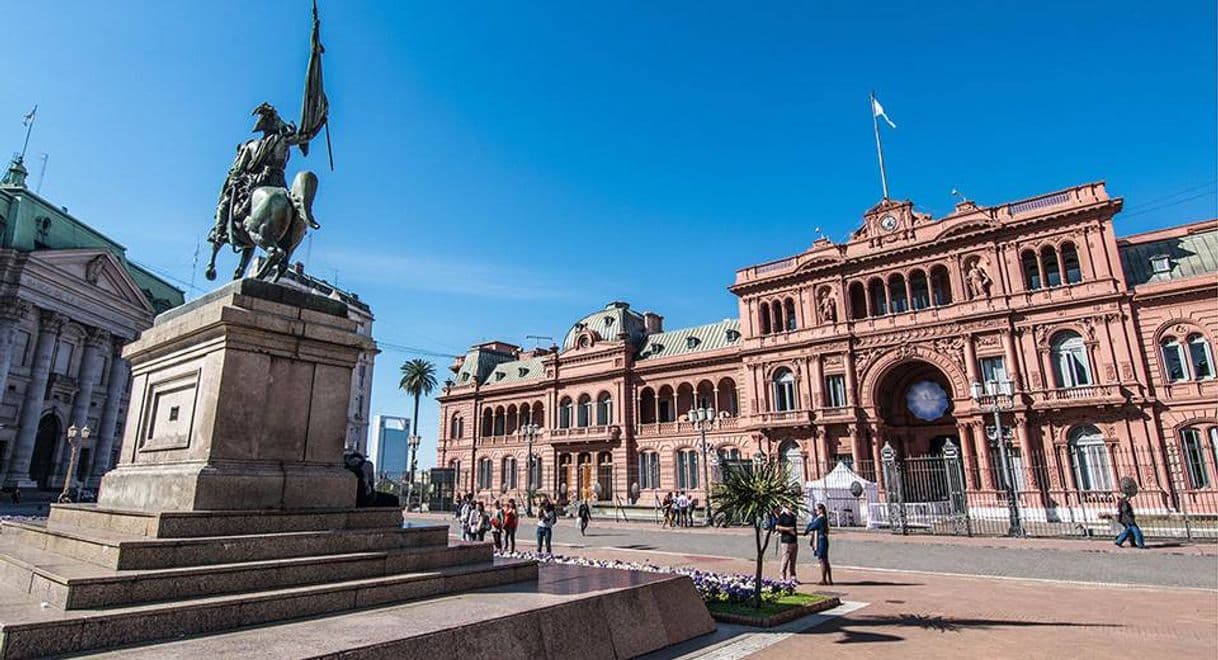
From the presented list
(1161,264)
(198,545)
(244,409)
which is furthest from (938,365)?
(198,545)

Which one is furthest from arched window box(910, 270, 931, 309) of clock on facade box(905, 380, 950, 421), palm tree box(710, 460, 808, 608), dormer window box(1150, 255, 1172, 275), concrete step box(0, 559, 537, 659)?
concrete step box(0, 559, 537, 659)

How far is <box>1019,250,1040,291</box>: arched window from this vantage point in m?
31.3

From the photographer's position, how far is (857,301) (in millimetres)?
36531

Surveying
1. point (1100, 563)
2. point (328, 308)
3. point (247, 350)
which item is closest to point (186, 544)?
point (247, 350)

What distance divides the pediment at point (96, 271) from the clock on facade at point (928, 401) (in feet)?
168

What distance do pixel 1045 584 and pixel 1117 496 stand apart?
19787 mm

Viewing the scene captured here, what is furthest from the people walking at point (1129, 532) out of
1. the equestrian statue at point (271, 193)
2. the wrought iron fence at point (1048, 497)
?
the equestrian statue at point (271, 193)

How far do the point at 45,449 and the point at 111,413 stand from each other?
3770mm

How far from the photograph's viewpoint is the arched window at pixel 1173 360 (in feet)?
89.0

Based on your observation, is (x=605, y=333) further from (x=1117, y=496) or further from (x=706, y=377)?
(x=1117, y=496)

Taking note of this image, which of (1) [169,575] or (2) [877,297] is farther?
(2) [877,297]

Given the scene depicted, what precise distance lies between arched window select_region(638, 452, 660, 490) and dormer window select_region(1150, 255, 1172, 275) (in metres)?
29.2

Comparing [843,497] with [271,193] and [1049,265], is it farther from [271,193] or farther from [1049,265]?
[271,193]

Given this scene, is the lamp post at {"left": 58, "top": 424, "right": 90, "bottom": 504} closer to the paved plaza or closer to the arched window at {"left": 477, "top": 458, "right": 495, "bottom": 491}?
the paved plaza
